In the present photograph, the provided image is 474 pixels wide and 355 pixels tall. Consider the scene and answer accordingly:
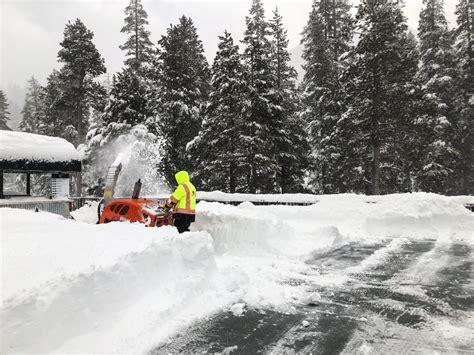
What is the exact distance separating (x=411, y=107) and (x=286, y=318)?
75.5ft

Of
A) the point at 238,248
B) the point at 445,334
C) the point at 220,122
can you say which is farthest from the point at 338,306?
the point at 220,122

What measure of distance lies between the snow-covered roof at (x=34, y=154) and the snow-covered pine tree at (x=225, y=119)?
10.4 m

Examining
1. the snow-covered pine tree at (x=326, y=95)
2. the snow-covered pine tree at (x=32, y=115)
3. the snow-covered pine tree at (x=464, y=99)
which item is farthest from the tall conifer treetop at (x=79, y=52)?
the snow-covered pine tree at (x=464, y=99)

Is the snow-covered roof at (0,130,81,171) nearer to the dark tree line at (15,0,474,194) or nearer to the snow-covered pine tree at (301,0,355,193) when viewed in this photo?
the dark tree line at (15,0,474,194)

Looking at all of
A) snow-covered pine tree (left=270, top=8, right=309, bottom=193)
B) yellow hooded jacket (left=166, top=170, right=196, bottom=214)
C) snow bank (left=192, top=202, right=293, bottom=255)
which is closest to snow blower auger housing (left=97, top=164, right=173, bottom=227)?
yellow hooded jacket (left=166, top=170, right=196, bottom=214)

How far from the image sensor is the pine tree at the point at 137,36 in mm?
38656

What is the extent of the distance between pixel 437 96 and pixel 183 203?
3074cm

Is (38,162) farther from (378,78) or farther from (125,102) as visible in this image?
(378,78)

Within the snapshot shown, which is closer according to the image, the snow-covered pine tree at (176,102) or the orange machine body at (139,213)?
the orange machine body at (139,213)

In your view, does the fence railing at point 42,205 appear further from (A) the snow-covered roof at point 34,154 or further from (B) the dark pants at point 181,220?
(B) the dark pants at point 181,220

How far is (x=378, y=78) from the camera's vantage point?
24.9m

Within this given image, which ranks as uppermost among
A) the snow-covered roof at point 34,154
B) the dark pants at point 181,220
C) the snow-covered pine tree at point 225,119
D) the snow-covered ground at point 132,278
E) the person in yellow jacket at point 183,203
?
the snow-covered pine tree at point 225,119

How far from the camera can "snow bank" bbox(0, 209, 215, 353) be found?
3.98 metres

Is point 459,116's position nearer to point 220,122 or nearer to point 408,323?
point 220,122
